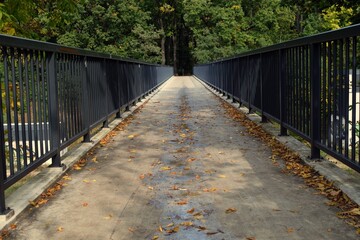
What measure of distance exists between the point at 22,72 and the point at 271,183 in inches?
111

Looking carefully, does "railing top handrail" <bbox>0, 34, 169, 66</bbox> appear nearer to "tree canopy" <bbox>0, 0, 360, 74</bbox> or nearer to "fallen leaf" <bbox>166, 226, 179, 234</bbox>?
"fallen leaf" <bbox>166, 226, 179, 234</bbox>

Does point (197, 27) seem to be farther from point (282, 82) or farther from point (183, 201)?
point (183, 201)

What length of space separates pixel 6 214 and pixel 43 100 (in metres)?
1.69

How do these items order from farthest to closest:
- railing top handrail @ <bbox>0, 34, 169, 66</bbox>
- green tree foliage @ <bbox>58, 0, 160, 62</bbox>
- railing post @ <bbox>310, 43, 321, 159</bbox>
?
1. green tree foliage @ <bbox>58, 0, 160, 62</bbox>
2. railing post @ <bbox>310, 43, 321, 159</bbox>
3. railing top handrail @ <bbox>0, 34, 169, 66</bbox>

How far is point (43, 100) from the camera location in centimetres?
529

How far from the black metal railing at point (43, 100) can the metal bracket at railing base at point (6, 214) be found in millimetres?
45

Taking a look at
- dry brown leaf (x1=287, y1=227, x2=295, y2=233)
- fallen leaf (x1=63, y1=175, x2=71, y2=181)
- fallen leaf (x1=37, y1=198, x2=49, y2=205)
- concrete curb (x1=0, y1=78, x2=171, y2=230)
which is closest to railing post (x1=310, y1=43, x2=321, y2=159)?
dry brown leaf (x1=287, y1=227, x2=295, y2=233)

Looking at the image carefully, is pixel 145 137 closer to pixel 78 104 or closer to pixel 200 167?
pixel 78 104

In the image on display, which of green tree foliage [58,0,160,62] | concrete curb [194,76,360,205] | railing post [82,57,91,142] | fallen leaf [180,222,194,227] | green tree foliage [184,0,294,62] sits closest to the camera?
fallen leaf [180,222,194,227]

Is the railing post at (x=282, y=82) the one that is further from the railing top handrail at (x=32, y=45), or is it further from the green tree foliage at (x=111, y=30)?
the green tree foliage at (x=111, y=30)

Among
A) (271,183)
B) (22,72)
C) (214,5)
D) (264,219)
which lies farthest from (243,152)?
(214,5)

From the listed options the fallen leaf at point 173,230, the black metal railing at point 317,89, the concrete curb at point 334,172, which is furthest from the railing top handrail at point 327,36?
the fallen leaf at point 173,230

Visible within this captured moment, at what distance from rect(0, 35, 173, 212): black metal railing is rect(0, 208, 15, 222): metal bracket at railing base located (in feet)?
0.15

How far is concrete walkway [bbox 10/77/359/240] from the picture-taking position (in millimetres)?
3748
